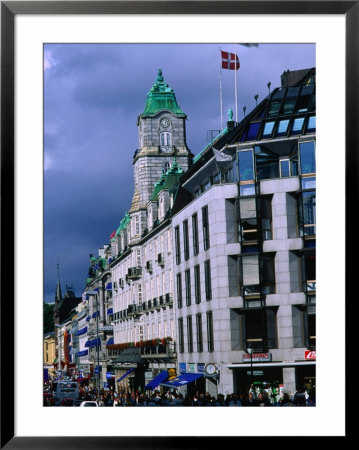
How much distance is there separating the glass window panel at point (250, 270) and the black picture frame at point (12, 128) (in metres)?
11.5

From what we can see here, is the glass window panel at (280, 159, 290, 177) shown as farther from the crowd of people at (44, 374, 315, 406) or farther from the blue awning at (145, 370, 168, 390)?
the crowd of people at (44, 374, 315, 406)

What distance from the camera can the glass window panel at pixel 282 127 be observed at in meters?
23.9

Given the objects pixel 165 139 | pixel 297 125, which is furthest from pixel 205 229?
pixel 165 139

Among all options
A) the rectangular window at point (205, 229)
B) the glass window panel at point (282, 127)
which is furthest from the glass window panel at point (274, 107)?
the rectangular window at point (205, 229)

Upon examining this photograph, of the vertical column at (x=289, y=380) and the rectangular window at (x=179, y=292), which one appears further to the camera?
the rectangular window at (x=179, y=292)

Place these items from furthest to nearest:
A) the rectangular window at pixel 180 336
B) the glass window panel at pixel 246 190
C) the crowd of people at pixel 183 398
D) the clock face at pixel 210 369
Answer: the glass window panel at pixel 246 190, the rectangular window at pixel 180 336, the clock face at pixel 210 369, the crowd of people at pixel 183 398

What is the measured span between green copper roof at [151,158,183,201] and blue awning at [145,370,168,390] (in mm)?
4076

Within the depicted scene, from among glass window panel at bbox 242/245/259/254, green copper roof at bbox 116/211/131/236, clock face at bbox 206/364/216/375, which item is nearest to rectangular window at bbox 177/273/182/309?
glass window panel at bbox 242/245/259/254

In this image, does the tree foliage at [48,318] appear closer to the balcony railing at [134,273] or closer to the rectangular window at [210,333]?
the balcony railing at [134,273]

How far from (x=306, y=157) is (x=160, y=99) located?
5241 millimetres

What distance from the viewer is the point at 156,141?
60.2 ft

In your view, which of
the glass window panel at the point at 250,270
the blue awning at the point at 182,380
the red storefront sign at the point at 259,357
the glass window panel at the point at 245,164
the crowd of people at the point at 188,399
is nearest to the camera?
the crowd of people at the point at 188,399

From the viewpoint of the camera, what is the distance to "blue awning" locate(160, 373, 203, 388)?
703 inches

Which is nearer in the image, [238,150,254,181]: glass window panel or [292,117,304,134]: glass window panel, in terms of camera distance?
[292,117,304,134]: glass window panel
